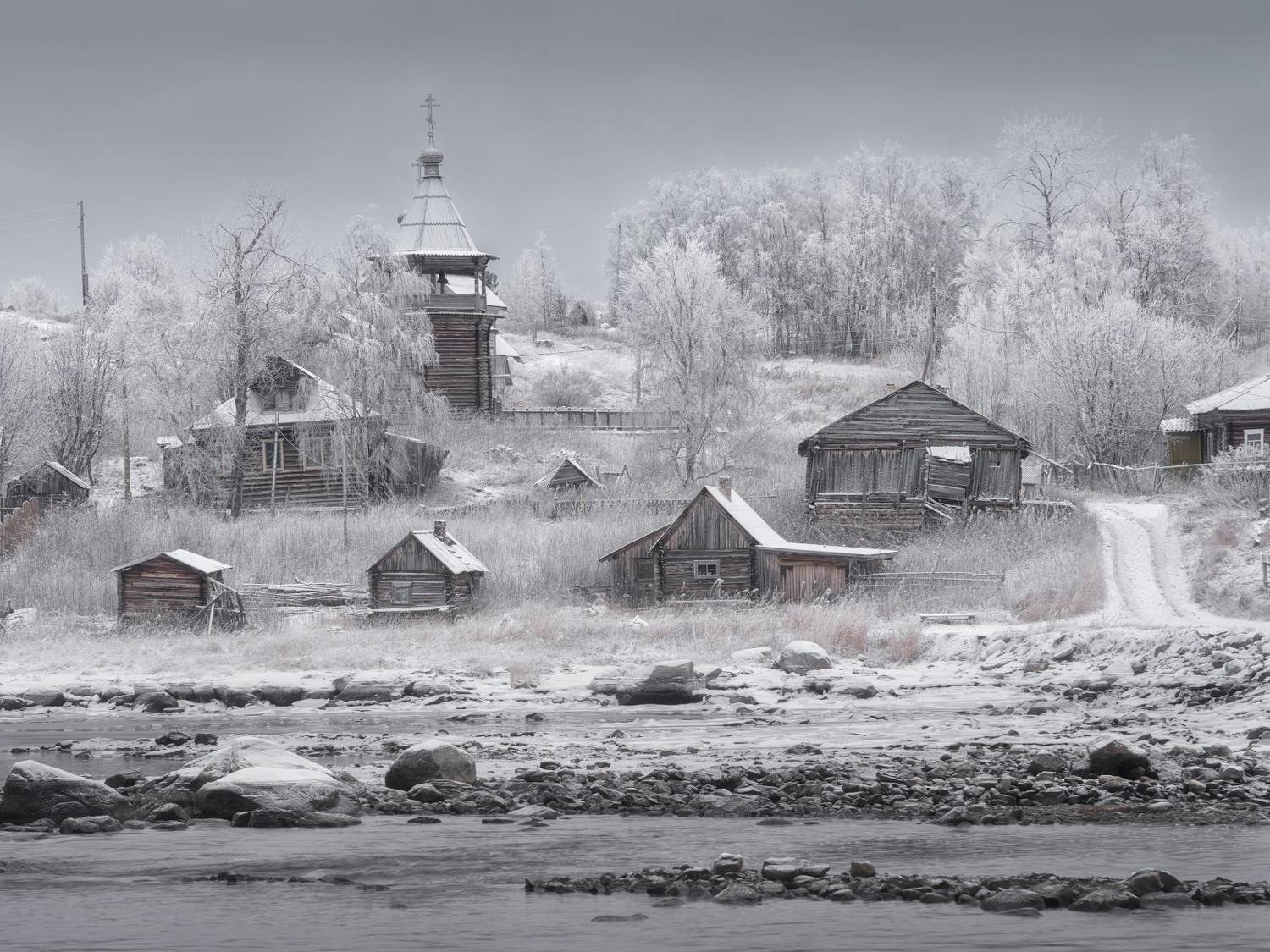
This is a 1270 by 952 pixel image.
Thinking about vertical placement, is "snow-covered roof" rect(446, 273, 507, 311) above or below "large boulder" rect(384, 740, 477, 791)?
above

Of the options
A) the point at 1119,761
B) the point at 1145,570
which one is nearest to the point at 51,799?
the point at 1119,761

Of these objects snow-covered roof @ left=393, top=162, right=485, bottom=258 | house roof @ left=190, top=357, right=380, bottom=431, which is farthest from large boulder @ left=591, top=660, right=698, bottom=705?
snow-covered roof @ left=393, top=162, right=485, bottom=258

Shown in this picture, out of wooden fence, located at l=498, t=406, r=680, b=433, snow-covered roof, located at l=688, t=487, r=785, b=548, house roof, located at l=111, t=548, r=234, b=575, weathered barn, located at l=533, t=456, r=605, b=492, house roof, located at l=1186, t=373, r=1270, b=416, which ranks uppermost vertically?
wooden fence, located at l=498, t=406, r=680, b=433

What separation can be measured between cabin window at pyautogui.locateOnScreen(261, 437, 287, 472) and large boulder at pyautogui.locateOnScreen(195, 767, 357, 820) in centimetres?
3953

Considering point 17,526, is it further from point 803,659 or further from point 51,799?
point 51,799

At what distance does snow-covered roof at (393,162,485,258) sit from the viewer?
6794cm

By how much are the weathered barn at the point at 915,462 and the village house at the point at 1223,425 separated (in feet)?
29.0

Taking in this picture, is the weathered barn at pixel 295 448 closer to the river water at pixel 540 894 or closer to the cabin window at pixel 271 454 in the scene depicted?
the cabin window at pixel 271 454

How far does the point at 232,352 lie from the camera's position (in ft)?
174

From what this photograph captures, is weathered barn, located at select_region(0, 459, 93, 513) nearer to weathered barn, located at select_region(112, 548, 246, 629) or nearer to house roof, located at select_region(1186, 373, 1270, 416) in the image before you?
weathered barn, located at select_region(112, 548, 246, 629)

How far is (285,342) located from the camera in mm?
53719

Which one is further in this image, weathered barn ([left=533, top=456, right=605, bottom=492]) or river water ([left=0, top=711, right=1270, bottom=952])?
weathered barn ([left=533, top=456, right=605, bottom=492])

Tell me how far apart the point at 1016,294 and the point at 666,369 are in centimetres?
2421

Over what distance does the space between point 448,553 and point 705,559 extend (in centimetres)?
709
